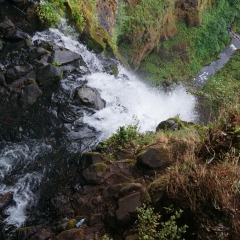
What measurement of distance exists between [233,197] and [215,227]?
0.49 m

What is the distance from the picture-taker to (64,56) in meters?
8.90

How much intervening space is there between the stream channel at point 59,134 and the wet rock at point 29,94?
25 centimetres

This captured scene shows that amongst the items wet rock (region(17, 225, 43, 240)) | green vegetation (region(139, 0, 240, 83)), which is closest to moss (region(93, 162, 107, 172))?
wet rock (region(17, 225, 43, 240))

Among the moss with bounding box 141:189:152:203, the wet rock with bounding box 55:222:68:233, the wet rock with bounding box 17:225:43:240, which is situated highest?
the moss with bounding box 141:189:152:203

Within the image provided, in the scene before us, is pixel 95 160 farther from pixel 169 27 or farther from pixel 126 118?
pixel 169 27

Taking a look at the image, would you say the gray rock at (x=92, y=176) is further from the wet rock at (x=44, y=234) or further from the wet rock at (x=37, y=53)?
the wet rock at (x=37, y=53)

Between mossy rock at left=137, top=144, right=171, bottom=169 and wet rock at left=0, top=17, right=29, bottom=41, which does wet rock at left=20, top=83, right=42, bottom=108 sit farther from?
mossy rock at left=137, top=144, right=171, bottom=169

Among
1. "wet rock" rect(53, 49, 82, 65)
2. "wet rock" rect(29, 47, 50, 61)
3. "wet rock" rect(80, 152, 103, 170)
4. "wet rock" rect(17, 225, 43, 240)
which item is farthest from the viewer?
"wet rock" rect(53, 49, 82, 65)

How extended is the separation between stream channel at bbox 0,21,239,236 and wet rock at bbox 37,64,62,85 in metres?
0.34

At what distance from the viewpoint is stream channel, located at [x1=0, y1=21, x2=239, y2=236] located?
6262 millimetres

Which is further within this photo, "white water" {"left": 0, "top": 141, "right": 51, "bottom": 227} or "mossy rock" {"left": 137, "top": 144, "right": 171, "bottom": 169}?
"white water" {"left": 0, "top": 141, "right": 51, "bottom": 227}

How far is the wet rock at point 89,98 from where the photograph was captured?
833cm

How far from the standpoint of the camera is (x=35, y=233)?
5.62 metres

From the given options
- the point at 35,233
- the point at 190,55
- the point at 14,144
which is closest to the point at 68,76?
the point at 14,144
